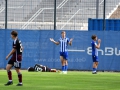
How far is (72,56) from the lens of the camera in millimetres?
31312

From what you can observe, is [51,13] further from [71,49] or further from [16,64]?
[16,64]

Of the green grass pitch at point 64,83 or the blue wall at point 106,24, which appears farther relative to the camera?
the blue wall at point 106,24

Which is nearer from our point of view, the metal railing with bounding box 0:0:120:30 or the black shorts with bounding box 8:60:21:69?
the black shorts with bounding box 8:60:21:69

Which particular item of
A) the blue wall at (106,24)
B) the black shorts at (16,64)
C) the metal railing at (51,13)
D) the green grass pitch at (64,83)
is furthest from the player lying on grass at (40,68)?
the black shorts at (16,64)

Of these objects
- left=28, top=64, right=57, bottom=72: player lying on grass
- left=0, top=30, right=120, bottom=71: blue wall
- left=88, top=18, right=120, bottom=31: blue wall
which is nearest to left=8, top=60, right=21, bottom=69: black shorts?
left=28, top=64, right=57, bottom=72: player lying on grass

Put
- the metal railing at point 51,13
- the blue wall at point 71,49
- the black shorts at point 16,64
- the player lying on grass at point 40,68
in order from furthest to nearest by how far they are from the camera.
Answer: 1. the metal railing at point 51,13
2. the blue wall at point 71,49
3. the player lying on grass at point 40,68
4. the black shorts at point 16,64

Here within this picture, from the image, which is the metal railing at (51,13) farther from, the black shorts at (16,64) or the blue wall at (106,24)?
the black shorts at (16,64)

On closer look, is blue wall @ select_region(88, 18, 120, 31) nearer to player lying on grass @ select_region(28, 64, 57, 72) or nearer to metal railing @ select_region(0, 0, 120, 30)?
metal railing @ select_region(0, 0, 120, 30)

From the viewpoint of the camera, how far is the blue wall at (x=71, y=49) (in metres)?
31.2

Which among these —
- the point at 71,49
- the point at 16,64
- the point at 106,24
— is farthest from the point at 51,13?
the point at 16,64

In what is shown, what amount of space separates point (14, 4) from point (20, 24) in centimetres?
144

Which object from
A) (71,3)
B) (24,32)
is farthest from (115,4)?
(24,32)

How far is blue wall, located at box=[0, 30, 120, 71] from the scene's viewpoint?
1227 inches

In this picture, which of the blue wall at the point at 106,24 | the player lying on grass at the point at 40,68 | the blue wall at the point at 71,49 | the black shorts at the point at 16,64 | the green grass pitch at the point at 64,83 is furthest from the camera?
the blue wall at the point at 106,24
